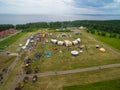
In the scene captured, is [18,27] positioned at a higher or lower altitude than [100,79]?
higher

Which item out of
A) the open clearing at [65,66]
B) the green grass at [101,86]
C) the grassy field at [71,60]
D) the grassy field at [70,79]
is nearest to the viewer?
the green grass at [101,86]

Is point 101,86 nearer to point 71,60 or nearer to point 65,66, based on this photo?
point 65,66

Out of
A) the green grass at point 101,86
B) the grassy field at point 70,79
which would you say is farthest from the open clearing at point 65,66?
the green grass at point 101,86

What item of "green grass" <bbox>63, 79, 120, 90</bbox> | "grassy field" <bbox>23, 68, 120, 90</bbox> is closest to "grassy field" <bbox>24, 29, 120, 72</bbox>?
"grassy field" <bbox>23, 68, 120, 90</bbox>

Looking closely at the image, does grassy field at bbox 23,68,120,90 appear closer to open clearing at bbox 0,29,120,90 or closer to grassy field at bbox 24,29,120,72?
open clearing at bbox 0,29,120,90

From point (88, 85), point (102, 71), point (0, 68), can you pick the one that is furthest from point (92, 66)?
point (0, 68)

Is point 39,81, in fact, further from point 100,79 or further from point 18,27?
point 18,27

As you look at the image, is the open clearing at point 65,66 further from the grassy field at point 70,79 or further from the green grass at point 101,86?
the green grass at point 101,86

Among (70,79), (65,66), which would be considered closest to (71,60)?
(65,66)

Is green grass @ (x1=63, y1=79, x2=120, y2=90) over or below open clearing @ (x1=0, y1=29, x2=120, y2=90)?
below
